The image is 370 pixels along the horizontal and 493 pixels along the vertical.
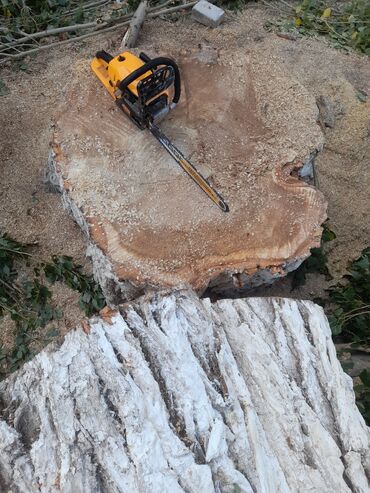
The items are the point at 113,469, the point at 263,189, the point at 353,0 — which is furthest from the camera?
the point at 353,0

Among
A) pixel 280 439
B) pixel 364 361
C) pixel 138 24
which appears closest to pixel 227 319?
pixel 280 439

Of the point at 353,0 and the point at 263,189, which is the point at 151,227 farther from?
the point at 353,0

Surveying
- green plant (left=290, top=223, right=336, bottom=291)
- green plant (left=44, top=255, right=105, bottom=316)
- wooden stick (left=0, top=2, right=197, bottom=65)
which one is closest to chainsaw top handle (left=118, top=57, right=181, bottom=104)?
green plant (left=44, top=255, right=105, bottom=316)

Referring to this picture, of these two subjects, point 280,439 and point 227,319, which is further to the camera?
point 227,319

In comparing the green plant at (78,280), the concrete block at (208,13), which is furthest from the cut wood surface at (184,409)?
the concrete block at (208,13)

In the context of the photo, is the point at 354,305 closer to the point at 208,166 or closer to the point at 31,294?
the point at 208,166

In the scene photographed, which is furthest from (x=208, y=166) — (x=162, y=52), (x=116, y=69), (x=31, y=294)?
(x=31, y=294)

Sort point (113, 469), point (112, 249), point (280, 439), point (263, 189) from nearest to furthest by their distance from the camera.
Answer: point (113, 469) < point (280, 439) < point (112, 249) < point (263, 189)
